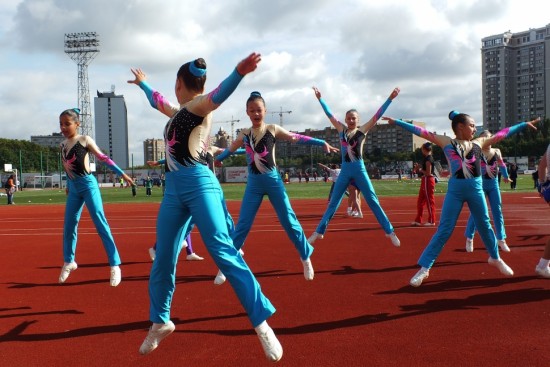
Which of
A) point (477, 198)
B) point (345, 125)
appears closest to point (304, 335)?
point (477, 198)

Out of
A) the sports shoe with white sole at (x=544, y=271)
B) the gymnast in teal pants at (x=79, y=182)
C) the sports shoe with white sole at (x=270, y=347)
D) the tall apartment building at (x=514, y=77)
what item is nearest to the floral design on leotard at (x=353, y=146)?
the sports shoe with white sole at (x=544, y=271)

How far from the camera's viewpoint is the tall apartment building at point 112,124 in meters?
157

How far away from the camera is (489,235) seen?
642cm

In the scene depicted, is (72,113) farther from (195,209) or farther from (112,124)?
(112,124)

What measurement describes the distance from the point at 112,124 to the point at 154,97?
535ft

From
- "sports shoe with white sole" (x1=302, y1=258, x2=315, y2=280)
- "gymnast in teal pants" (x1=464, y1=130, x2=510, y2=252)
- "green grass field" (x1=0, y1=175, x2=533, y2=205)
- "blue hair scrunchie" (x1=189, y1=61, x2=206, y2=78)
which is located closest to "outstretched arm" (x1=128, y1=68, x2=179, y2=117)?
"blue hair scrunchie" (x1=189, y1=61, x2=206, y2=78)

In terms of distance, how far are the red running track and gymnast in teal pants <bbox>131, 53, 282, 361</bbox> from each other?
40cm

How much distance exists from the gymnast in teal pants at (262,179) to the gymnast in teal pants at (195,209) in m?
2.45

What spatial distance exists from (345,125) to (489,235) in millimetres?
3243

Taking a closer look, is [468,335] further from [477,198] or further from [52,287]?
[52,287]

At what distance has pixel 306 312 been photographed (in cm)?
522

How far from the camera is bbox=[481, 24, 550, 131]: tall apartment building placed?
13700 cm

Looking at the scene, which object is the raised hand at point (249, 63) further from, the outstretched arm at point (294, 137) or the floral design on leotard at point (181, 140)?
the outstretched arm at point (294, 137)

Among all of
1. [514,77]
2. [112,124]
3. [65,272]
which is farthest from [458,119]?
[112,124]
